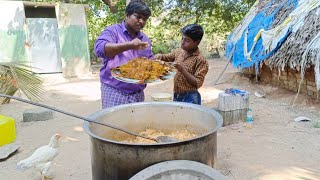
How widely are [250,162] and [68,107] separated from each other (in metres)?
4.53

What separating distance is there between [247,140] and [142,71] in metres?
2.61

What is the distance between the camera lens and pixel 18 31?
32.2 ft

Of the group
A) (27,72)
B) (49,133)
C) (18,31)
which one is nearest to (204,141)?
(27,72)

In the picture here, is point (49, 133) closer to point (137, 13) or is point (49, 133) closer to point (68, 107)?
point (68, 107)

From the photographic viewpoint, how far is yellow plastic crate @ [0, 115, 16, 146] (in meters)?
4.60

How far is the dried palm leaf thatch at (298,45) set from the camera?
593 cm

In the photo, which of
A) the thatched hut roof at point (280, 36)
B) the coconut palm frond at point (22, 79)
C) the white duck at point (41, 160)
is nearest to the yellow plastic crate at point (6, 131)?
the coconut palm frond at point (22, 79)

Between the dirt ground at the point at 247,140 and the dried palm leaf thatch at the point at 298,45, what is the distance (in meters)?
0.81

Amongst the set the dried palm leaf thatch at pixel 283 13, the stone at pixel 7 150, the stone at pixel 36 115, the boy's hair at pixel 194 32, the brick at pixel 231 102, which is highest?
the dried palm leaf thatch at pixel 283 13

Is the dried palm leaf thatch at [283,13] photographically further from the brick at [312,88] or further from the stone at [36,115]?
the stone at [36,115]

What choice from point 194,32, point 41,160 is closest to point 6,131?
point 41,160

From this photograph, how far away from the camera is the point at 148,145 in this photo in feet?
5.73

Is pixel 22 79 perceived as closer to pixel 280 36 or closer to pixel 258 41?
pixel 280 36

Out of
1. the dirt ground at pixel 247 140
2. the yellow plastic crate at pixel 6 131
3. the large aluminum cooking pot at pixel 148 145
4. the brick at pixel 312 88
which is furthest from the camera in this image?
the brick at pixel 312 88
